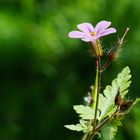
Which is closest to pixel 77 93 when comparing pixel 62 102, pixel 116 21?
pixel 62 102

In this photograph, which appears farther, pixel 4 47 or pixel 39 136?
pixel 4 47

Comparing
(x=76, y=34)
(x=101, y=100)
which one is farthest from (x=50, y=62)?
(x=76, y=34)

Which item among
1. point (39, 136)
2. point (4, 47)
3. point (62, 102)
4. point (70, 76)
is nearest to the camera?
point (39, 136)

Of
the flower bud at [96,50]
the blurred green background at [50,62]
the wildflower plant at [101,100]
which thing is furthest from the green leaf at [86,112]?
the blurred green background at [50,62]

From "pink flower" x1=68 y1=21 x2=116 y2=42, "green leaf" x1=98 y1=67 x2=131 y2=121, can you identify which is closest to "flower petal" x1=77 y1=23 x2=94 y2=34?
"pink flower" x1=68 y1=21 x2=116 y2=42

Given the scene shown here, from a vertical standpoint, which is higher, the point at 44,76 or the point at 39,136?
the point at 44,76

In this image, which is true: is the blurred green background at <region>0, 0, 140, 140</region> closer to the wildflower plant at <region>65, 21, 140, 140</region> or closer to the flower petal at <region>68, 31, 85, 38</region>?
the wildflower plant at <region>65, 21, 140, 140</region>

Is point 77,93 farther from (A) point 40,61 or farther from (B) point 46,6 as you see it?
(B) point 46,6
